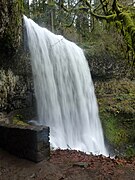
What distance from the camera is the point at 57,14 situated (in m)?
22.0

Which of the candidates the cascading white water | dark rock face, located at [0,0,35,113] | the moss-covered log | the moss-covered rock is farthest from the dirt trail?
the moss-covered rock

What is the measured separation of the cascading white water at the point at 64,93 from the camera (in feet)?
37.6

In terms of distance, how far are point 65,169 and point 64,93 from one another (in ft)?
24.2

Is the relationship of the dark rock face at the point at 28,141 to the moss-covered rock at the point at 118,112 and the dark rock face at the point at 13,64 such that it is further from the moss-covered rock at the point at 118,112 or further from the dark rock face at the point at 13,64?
the moss-covered rock at the point at 118,112

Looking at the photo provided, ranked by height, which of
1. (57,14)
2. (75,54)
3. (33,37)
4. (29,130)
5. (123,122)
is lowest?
(123,122)

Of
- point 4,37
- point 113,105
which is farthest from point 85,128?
point 4,37

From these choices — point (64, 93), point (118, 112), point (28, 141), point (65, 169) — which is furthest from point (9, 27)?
point (118, 112)

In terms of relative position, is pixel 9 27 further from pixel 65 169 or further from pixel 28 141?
pixel 65 169

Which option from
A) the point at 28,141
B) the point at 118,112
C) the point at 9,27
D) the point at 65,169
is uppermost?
the point at 9,27

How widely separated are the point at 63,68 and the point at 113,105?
4341mm

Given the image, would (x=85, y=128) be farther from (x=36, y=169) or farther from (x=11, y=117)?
(x=36, y=169)

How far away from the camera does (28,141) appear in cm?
584

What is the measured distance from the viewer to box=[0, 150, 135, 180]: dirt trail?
5262 mm

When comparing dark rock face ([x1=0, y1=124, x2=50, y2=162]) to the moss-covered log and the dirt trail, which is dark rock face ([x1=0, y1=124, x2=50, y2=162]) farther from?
the moss-covered log
